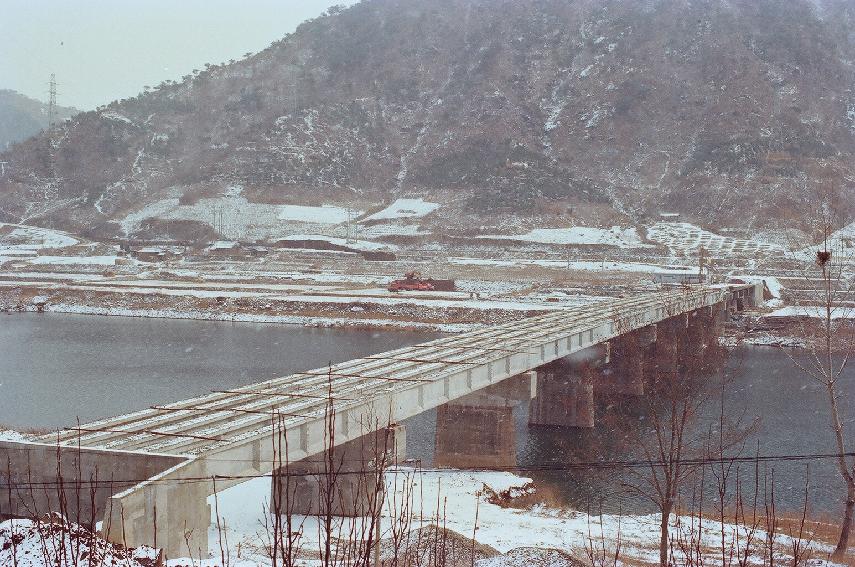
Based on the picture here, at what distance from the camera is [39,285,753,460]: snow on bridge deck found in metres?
16.2

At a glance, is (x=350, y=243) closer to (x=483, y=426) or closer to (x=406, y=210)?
(x=406, y=210)

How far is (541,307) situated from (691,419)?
3654cm

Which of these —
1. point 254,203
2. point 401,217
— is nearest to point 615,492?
point 401,217

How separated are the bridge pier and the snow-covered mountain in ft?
289

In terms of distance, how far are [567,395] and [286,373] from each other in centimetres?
1379

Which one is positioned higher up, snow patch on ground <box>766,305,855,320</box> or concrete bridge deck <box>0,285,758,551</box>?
concrete bridge deck <box>0,285,758,551</box>

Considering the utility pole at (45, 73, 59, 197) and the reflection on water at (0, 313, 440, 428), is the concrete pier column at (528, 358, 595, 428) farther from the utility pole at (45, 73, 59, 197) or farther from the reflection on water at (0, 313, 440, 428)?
the utility pole at (45, 73, 59, 197)

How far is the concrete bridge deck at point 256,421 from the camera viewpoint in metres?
13.6

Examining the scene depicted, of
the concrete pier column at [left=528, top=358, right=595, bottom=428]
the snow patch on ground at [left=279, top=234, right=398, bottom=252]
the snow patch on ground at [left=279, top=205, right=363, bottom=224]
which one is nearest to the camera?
the concrete pier column at [left=528, top=358, right=595, bottom=428]

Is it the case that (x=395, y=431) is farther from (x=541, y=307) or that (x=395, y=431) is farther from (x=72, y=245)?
(x=72, y=245)

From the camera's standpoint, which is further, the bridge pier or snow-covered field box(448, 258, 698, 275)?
snow-covered field box(448, 258, 698, 275)

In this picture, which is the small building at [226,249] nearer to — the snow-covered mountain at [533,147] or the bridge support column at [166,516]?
the snow-covered mountain at [533,147]

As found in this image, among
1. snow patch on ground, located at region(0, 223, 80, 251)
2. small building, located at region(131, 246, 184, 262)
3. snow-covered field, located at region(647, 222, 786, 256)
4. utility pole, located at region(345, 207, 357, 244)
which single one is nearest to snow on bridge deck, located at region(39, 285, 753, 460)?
small building, located at region(131, 246, 184, 262)

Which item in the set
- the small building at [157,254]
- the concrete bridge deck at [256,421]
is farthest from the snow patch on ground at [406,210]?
the concrete bridge deck at [256,421]
